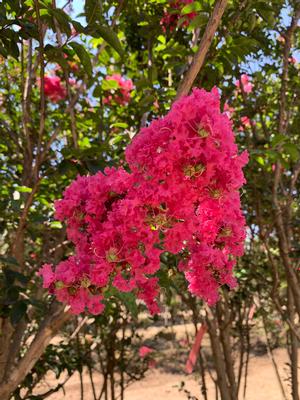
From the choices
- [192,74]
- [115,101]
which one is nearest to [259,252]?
[115,101]

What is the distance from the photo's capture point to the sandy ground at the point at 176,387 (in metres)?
6.04

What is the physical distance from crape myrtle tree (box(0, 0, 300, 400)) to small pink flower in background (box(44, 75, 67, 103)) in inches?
0.4

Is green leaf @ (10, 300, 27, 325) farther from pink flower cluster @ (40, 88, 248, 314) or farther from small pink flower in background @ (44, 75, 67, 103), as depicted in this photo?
small pink flower in background @ (44, 75, 67, 103)

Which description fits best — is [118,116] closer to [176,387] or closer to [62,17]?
[62,17]

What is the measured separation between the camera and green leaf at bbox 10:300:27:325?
1.50 m

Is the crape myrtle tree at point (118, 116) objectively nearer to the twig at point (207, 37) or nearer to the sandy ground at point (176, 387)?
the twig at point (207, 37)

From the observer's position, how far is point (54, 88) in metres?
3.27

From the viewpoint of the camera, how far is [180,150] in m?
0.79

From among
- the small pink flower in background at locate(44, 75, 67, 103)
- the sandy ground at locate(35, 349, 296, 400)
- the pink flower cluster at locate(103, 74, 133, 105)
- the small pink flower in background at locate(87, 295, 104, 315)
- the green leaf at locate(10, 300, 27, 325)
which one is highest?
the small pink flower in background at locate(44, 75, 67, 103)

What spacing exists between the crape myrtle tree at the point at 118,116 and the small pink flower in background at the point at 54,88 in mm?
10

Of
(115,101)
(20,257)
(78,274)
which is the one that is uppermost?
(115,101)

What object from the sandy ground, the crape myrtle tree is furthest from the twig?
the sandy ground

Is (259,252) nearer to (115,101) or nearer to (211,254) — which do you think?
(115,101)

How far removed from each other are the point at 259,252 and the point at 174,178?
126 inches
